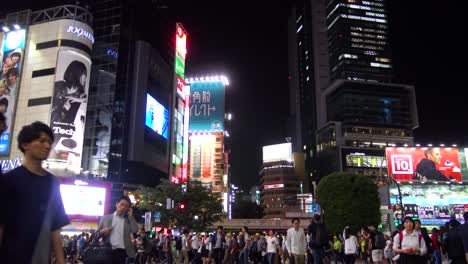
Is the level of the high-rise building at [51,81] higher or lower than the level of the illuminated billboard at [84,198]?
higher

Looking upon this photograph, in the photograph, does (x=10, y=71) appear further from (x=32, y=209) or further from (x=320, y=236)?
(x=32, y=209)

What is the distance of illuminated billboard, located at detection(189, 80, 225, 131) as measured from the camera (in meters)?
93.6

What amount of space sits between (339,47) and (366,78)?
13393 mm

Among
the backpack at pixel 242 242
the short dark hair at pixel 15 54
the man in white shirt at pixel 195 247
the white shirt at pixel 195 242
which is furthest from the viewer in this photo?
the short dark hair at pixel 15 54

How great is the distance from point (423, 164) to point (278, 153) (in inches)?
3047

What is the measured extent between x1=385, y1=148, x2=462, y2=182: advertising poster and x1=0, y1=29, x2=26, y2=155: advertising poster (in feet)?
141

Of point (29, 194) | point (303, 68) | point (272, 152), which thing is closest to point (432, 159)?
point (29, 194)

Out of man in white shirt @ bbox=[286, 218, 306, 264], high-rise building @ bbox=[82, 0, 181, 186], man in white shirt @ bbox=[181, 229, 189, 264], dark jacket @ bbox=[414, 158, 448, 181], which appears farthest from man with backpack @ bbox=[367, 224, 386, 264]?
dark jacket @ bbox=[414, 158, 448, 181]

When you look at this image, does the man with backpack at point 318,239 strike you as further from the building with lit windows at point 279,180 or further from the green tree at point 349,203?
the building with lit windows at point 279,180

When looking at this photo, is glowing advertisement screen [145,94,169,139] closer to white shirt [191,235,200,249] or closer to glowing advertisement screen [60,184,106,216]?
glowing advertisement screen [60,184,106,216]

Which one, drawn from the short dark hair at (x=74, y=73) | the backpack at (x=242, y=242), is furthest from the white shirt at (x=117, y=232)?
the short dark hair at (x=74, y=73)

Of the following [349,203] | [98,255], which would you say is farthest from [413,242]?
[349,203]

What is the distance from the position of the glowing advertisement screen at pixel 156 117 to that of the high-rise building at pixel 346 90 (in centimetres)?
5961

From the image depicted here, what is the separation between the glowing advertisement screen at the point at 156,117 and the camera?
5486cm
